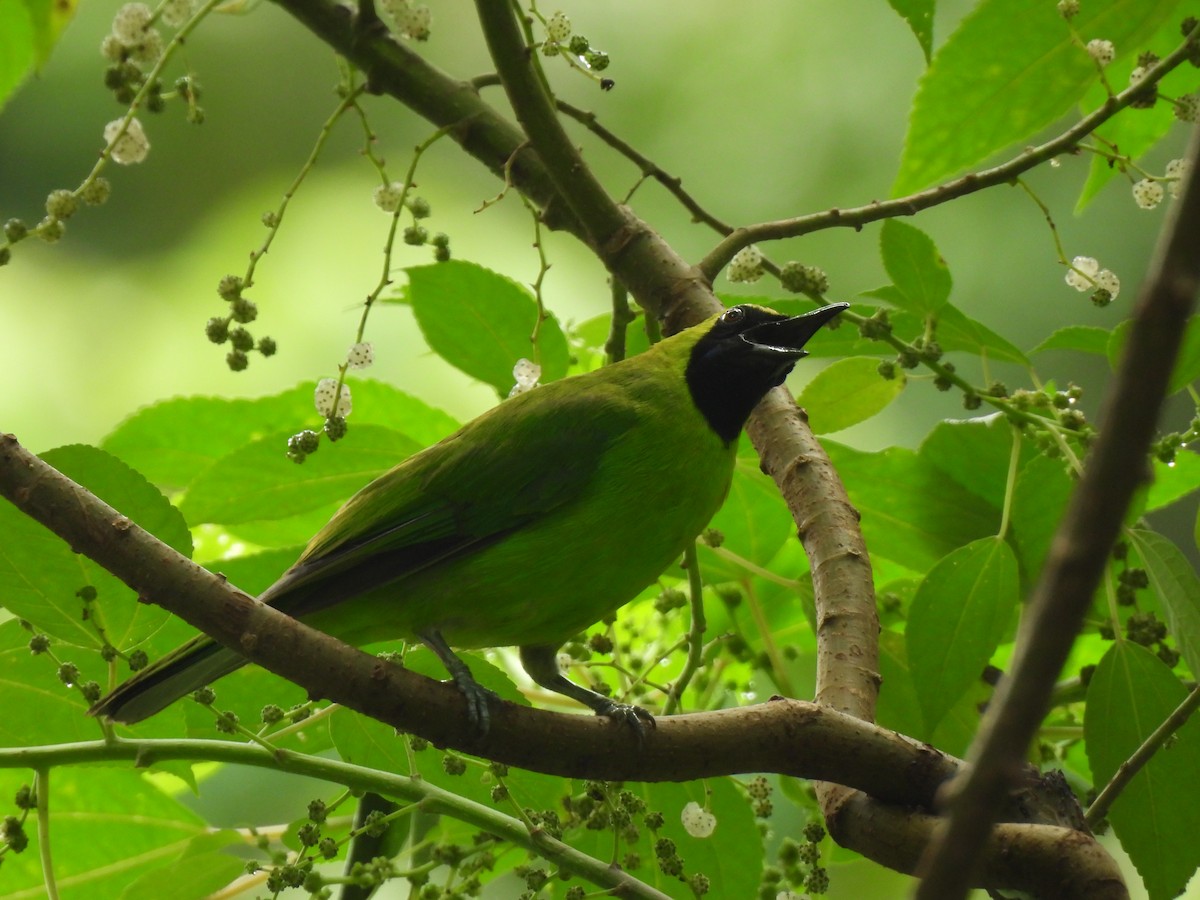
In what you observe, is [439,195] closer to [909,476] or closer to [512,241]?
[512,241]

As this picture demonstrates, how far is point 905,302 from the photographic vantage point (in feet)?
8.51

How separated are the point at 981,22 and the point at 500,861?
70.7 inches

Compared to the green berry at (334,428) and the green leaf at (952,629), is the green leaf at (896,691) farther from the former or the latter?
the green berry at (334,428)

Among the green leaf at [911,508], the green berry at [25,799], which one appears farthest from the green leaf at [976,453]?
the green berry at [25,799]

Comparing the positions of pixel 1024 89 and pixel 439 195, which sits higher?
pixel 439 195

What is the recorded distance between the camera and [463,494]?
2.79 m

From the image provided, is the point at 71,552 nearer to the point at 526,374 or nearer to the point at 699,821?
the point at 526,374

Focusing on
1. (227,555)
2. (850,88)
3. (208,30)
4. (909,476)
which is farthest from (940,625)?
(208,30)

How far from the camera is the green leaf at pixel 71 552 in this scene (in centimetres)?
212

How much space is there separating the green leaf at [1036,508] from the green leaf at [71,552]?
1.56 m

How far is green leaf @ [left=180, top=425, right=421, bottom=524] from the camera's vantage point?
8.69 feet

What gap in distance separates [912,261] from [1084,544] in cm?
179

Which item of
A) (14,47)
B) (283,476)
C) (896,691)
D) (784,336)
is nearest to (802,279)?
(784,336)

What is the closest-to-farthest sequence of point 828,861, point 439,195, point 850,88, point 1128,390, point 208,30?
point 1128,390 < point 828,861 < point 439,195 < point 850,88 < point 208,30
